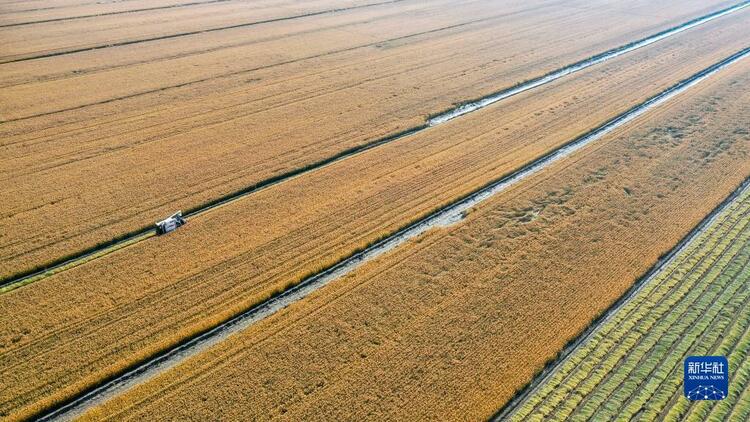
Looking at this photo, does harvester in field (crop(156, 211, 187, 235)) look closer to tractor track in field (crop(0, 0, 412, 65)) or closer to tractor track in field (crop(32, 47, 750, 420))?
tractor track in field (crop(32, 47, 750, 420))

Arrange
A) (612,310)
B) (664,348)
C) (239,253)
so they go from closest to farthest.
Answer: (664,348) → (612,310) → (239,253)

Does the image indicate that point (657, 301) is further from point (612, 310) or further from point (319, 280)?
point (319, 280)

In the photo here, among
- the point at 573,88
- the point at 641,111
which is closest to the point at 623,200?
the point at 641,111

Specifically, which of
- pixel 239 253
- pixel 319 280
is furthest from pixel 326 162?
pixel 319 280

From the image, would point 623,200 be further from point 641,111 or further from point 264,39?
point 264,39

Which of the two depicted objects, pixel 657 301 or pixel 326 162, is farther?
pixel 326 162

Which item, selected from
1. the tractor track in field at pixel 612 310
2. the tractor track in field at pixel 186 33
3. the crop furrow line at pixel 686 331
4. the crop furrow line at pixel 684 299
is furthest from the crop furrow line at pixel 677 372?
the tractor track in field at pixel 186 33

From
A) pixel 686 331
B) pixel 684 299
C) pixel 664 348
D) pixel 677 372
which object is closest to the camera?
pixel 677 372
